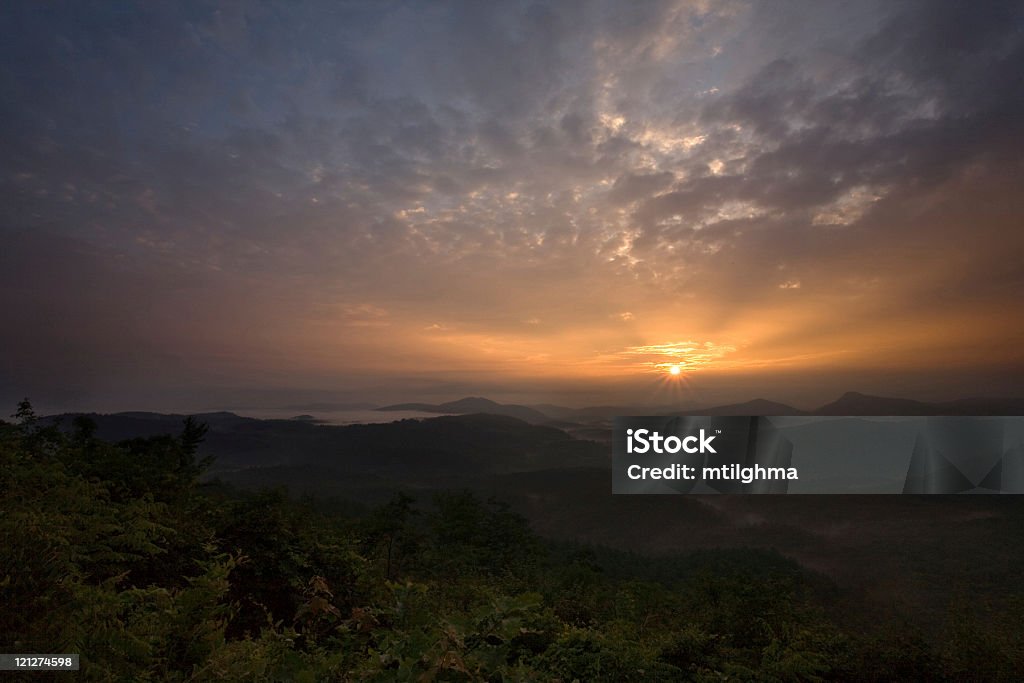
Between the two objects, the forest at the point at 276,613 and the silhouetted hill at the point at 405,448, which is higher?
the forest at the point at 276,613

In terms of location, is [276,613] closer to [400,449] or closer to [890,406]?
[890,406]

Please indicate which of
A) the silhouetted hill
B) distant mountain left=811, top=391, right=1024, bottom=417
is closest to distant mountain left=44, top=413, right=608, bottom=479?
the silhouetted hill

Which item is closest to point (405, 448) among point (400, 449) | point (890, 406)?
point (400, 449)

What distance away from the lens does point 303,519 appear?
10297 mm

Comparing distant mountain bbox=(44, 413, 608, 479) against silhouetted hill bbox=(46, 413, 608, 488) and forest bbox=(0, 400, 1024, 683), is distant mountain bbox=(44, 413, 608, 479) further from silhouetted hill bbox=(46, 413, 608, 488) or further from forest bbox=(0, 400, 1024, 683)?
forest bbox=(0, 400, 1024, 683)

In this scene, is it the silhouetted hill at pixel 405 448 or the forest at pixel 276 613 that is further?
the silhouetted hill at pixel 405 448

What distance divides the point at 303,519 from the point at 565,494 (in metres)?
107

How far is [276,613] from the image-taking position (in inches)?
320

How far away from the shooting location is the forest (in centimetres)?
284

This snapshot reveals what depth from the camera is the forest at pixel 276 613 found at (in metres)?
2.84

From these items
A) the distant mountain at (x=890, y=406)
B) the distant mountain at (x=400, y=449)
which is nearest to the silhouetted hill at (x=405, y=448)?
the distant mountain at (x=400, y=449)

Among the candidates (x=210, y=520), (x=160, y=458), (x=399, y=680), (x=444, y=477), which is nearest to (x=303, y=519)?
(x=210, y=520)

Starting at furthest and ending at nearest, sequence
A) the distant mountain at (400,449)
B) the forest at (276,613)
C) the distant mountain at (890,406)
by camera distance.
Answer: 1. the distant mountain at (400,449)
2. the distant mountain at (890,406)
3. the forest at (276,613)

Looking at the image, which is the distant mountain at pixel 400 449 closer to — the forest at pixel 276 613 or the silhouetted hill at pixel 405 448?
the silhouetted hill at pixel 405 448
